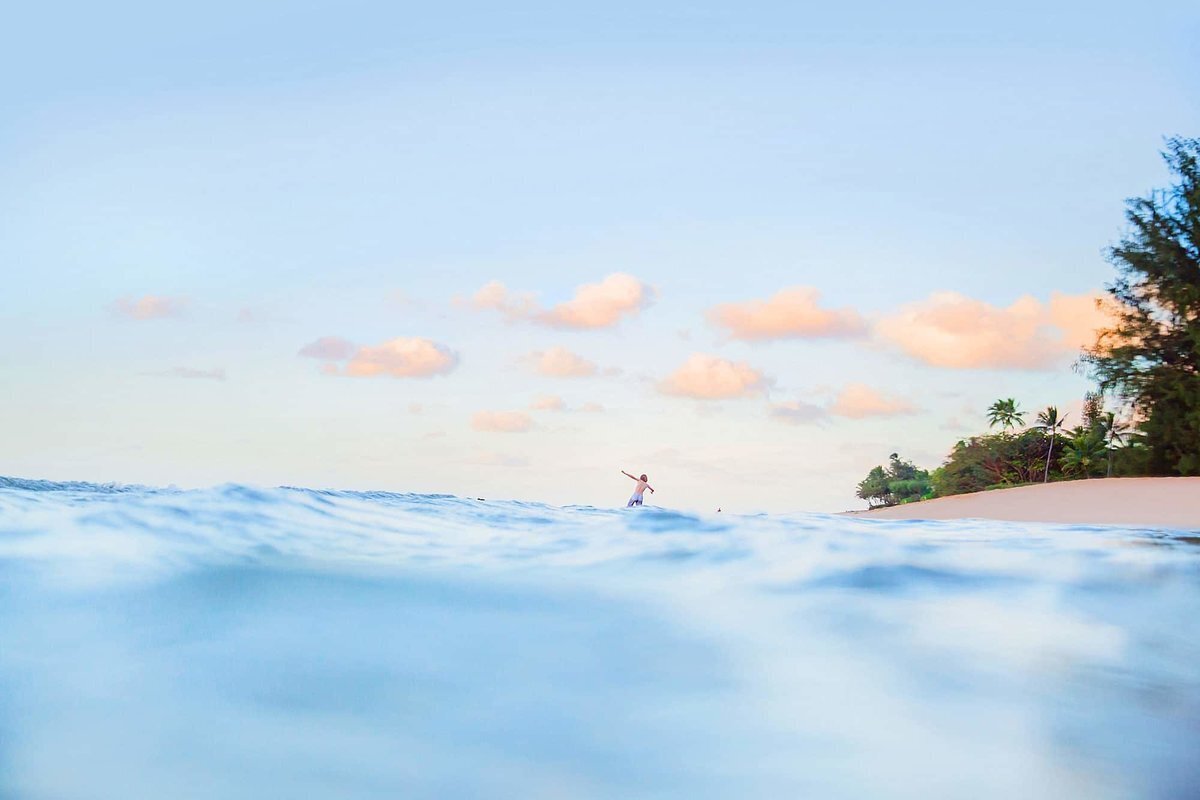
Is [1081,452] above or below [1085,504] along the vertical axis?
above

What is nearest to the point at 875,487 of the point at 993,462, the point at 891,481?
the point at 891,481

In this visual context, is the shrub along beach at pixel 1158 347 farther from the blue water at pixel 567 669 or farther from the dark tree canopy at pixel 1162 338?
the blue water at pixel 567 669

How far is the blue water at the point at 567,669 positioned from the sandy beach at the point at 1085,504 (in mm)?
6720

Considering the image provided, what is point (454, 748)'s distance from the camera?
8.30 feet

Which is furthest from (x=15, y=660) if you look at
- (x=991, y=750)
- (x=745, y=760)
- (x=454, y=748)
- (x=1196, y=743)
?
(x=1196, y=743)

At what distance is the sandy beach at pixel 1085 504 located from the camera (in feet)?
33.6

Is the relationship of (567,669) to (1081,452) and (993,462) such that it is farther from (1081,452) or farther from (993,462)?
(993,462)

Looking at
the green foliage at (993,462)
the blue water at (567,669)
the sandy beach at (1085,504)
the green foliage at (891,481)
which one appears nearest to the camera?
the blue water at (567,669)

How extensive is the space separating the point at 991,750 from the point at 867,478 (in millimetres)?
60561

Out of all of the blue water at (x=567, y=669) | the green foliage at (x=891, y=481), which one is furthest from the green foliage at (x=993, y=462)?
the blue water at (x=567, y=669)

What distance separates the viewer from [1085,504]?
444 inches

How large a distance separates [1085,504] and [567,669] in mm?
10323

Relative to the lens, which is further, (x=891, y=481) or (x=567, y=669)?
(x=891, y=481)

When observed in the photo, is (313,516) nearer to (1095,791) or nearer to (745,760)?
(745,760)
